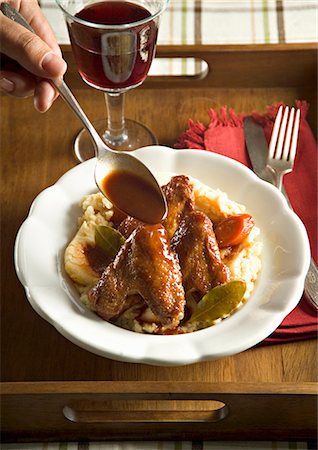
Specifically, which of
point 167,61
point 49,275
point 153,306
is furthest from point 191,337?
point 167,61

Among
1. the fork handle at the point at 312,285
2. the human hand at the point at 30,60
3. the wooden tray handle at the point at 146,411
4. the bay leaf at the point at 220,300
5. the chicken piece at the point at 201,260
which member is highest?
the human hand at the point at 30,60

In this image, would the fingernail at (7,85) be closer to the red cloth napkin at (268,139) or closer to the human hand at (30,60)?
the human hand at (30,60)

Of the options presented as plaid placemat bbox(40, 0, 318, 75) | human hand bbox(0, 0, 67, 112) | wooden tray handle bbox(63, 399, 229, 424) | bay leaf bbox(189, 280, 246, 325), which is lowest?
wooden tray handle bbox(63, 399, 229, 424)

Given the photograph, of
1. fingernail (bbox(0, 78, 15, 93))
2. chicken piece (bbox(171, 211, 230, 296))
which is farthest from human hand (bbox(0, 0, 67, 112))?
chicken piece (bbox(171, 211, 230, 296))

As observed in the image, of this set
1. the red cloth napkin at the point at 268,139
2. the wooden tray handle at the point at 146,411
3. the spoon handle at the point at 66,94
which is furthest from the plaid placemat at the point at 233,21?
the wooden tray handle at the point at 146,411

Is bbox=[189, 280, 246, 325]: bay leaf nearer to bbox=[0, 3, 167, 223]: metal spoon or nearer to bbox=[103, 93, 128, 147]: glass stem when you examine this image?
bbox=[0, 3, 167, 223]: metal spoon

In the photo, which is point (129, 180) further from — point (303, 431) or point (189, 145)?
point (303, 431)

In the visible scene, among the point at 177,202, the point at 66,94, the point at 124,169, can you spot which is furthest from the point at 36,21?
the point at 177,202
